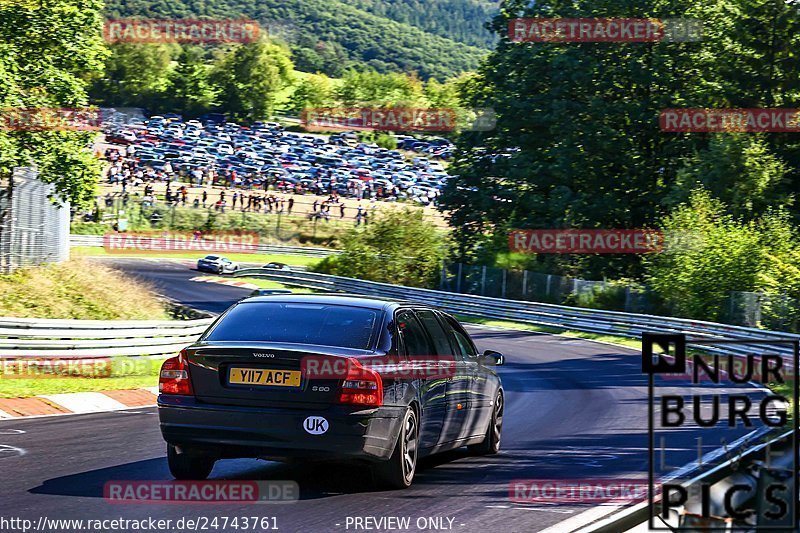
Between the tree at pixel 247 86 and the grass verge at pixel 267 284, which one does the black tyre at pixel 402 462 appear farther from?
the tree at pixel 247 86

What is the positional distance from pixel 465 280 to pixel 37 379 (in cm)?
3523

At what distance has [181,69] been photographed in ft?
446

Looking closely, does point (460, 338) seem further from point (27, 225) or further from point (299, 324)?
point (27, 225)

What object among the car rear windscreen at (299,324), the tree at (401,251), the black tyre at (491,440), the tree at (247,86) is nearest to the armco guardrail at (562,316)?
the tree at (401,251)

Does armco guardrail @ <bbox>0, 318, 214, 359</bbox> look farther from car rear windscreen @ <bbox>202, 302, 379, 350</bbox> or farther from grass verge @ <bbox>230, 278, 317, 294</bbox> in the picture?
grass verge @ <bbox>230, 278, 317, 294</bbox>

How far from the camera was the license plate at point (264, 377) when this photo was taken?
813cm

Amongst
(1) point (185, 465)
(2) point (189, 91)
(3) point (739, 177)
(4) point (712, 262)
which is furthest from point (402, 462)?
(2) point (189, 91)

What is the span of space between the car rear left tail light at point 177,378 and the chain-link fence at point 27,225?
17.7 m

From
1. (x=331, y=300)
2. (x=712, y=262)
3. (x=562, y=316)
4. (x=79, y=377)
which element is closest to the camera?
(x=331, y=300)

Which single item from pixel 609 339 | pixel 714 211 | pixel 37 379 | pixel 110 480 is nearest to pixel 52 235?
pixel 37 379

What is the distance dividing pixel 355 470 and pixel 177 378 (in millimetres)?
1880

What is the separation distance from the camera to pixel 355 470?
947cm

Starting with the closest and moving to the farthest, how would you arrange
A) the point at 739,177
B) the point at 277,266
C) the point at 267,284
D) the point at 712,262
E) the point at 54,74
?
the point at 54,74 → the point at 712,262 → the point at 739,177 → the point at 267,284 → the point at 277,266

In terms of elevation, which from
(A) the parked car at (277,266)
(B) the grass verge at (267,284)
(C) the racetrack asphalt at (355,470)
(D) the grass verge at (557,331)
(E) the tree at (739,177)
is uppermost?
(E) the tree at (739,177)
